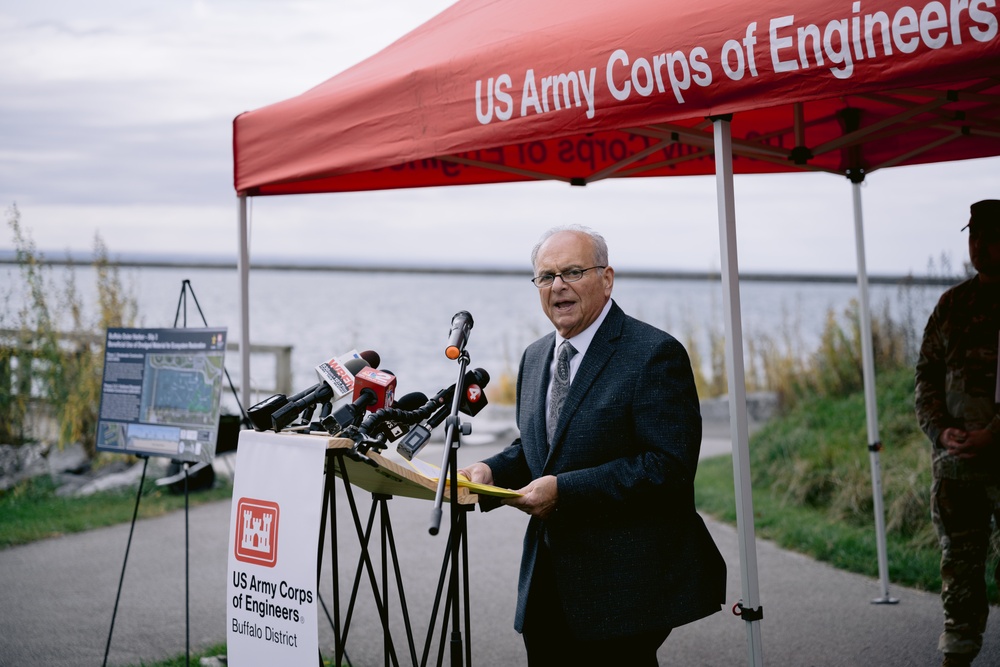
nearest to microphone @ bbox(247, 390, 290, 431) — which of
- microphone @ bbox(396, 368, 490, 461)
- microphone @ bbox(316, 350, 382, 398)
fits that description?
microphone @ bbox(316, 350, 382, 398)

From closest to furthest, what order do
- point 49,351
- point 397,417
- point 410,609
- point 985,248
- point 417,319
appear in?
point 397,417 → point 985,248 → point 410,609 → point 49,351 → point 417,319

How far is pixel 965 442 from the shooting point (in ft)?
12.9

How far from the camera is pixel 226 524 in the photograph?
304 inches

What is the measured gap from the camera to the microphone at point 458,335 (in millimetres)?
2539

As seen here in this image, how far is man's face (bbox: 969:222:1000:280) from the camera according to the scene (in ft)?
12.5

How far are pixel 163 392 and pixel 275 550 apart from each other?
7.33ft

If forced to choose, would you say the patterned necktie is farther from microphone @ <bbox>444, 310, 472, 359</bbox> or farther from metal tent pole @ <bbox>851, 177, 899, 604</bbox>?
metal tent pole @ <bbox>851, 177, 899, 604</bbox>

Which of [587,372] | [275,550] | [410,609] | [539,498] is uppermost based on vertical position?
[587,372]

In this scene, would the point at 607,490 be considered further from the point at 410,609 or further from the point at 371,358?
the point at 410,609

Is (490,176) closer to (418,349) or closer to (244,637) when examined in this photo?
(244,637)

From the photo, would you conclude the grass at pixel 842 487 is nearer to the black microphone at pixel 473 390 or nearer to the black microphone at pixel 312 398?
the black microphone at pixel 473 390

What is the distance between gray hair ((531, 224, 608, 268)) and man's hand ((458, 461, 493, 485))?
0.71 meters

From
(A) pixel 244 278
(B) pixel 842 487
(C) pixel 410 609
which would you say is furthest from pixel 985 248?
(B) pixel 842 487

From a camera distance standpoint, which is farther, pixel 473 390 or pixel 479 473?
pixel 479 473
